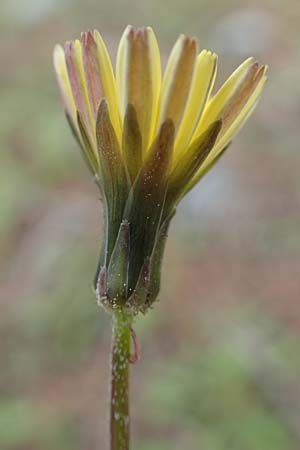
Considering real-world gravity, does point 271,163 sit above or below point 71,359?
above

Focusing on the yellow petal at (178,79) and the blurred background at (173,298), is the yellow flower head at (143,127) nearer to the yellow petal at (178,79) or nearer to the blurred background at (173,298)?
the yellow petal at (178,79)

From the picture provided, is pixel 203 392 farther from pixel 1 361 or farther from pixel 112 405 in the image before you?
pixel 112 405

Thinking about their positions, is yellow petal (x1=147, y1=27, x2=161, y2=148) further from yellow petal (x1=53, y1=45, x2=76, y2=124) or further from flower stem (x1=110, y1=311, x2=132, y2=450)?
flower stem (x1=110, y1=311, x2=132, y2=450)

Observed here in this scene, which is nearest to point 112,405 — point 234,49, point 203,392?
point 203,392

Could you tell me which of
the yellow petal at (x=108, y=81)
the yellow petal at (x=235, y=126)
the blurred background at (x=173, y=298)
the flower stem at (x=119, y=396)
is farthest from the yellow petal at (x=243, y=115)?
the blurred background at (x=173, y=298)

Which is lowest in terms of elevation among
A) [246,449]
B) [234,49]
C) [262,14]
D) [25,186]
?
[246,449]

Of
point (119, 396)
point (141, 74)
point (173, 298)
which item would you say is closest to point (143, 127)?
point (141, 74)

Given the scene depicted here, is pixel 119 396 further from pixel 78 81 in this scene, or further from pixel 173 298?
pixel 173 298
